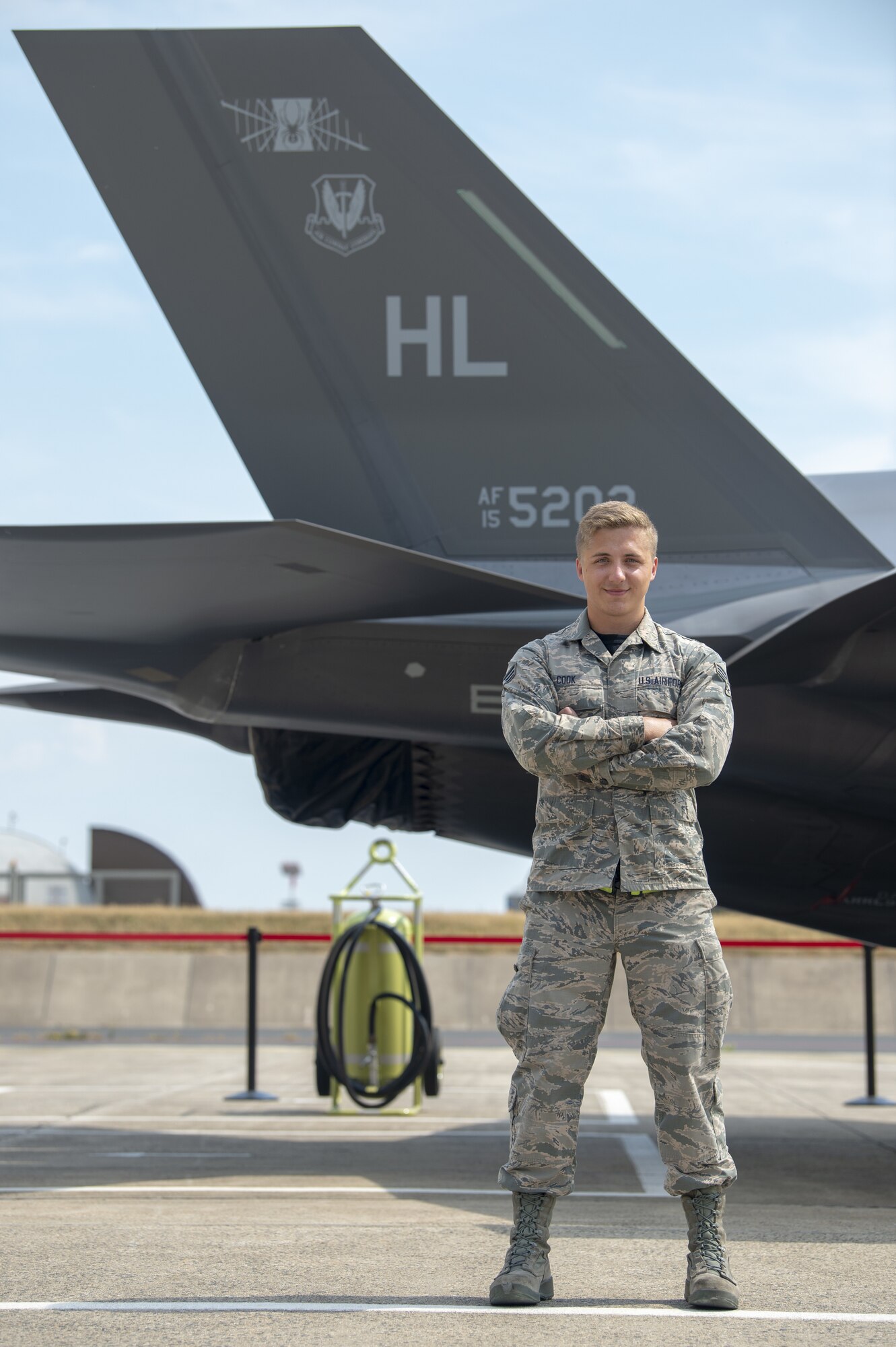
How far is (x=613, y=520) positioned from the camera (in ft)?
10.6

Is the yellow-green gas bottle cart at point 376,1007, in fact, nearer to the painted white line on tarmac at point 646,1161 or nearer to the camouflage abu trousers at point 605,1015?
the painted white line on tarmac at point 646,1161

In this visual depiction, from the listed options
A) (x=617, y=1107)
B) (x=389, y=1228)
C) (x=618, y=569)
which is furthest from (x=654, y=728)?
(x=617, y=1107)

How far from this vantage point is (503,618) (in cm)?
539

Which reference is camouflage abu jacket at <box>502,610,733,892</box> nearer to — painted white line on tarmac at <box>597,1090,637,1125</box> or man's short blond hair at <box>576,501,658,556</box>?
man's short blond hair at <box>576,501,658,556</box>

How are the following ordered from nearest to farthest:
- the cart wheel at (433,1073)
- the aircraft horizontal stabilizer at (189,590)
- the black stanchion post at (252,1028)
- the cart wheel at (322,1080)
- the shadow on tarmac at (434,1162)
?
the aircraft horizontal stabilizer at (189,590) < the shadow on tarmac at (434,1162) < the cart wheel at (433,1073) < the cart wheel at (322,1080) < the black stanchion post at (252,1028)

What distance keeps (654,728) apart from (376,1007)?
187 inches

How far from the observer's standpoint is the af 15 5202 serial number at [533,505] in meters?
5.98

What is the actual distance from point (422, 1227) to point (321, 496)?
130 inches

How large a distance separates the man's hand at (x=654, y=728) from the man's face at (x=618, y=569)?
12.5 inches

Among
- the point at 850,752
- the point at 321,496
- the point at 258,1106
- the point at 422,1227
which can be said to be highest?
the point at 321,496

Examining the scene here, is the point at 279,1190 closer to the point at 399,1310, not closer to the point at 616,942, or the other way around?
the point at 399,1310

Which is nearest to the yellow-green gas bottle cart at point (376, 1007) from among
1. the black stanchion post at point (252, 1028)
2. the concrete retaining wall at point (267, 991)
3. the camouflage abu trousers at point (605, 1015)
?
the black stanchion post at point (252, 1028)

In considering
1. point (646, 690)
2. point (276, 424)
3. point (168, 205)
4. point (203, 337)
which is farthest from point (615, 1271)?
point (168, 205)

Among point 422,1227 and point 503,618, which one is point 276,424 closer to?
point 503,618
